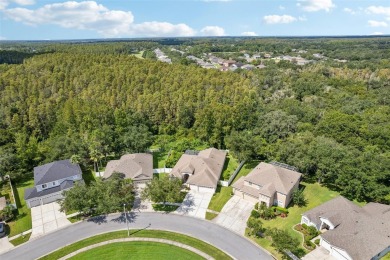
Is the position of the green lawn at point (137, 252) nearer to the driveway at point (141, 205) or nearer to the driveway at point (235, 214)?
the driveway at point (141, 205)

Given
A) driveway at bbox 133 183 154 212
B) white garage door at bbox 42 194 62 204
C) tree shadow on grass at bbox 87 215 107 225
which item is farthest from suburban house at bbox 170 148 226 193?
white garage door at bbox 42 194 62 204

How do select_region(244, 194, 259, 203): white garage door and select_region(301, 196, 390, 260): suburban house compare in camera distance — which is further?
select_region(244, 194, 259, 203): white garage door

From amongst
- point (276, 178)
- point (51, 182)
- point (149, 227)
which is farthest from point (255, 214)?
point (51, 182)

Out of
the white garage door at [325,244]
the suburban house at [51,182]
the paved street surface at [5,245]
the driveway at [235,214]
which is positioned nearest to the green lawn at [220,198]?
the driveway at [235,214]

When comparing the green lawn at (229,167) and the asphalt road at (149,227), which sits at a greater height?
A: the green lawn at (229,167)

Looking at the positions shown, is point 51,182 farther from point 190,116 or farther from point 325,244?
point 325,244

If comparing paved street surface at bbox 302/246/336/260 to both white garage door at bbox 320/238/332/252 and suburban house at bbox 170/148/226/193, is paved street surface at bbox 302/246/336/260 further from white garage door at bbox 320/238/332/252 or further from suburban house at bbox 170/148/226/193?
suburban house at bbox 170/148/226/193
